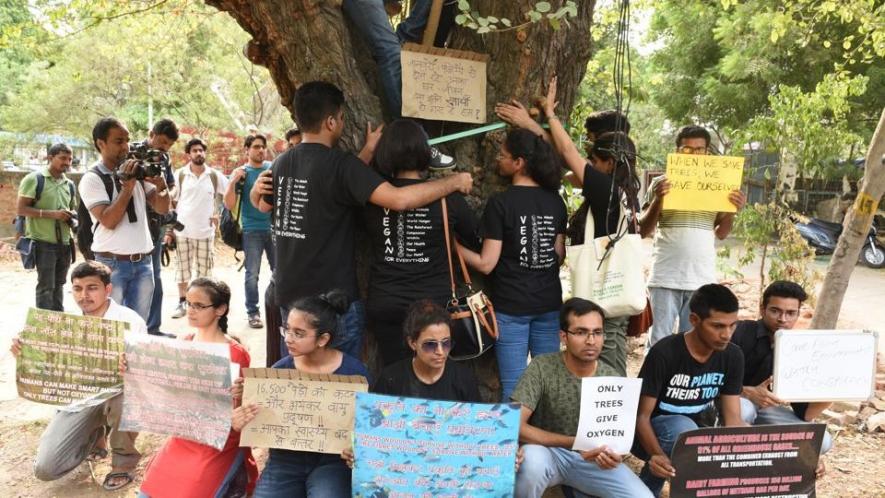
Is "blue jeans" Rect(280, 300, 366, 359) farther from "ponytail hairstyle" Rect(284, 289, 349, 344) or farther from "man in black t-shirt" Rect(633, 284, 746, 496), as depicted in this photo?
"man in black t-shirt" Rect(633, 284, 746, 496)

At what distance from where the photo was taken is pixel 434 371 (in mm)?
2982

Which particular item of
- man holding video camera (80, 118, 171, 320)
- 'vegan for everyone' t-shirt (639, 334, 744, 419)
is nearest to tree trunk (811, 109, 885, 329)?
A: 'vegan for everyone' t-shirt (639, 334, 744, 419)

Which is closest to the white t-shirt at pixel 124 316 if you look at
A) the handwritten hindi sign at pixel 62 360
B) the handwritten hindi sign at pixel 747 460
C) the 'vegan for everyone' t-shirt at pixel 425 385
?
the handwritten hindi sign at pixel 62 360

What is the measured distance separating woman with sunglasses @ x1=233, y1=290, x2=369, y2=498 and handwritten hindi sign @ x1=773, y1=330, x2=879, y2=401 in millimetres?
2084

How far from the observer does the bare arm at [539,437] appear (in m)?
3.02

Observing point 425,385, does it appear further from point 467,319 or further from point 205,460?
point 205,460

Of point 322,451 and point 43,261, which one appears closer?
point 322,451

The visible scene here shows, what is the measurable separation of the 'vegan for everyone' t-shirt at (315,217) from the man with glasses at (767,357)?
87.6 inches

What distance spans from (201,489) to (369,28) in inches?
97.2

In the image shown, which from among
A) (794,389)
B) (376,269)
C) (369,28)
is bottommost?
(794,389)

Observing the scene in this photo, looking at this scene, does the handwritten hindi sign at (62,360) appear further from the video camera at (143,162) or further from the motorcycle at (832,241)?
the motorcycle at (832,241)

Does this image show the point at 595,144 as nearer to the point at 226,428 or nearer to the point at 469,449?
the point at 469,449

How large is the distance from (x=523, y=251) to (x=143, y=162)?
294 centimetres

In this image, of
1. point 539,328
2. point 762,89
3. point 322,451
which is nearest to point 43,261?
point 322,451
